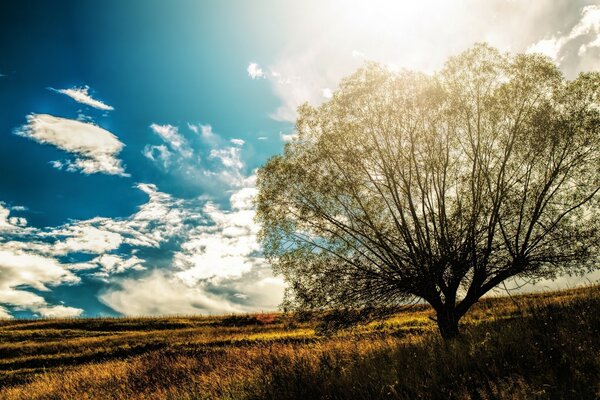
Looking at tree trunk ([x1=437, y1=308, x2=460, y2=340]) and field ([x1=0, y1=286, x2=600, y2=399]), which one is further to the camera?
tree trunk ([x1=437, y1=308, x2=460, y2=340])

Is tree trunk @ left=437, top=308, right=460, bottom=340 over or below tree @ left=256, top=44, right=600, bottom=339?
below

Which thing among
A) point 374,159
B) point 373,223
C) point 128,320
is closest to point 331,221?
point 373,223

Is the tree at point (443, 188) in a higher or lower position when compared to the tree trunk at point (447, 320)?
higher

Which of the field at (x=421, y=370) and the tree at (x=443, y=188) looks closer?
the field at (x=421, y=370)

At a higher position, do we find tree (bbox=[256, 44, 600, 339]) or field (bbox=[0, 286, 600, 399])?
tree (bbox=[256, 44, 600, 339])

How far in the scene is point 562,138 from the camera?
15773 millimetres

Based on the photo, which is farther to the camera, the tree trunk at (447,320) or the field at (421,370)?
the tree trunk at (447,320)

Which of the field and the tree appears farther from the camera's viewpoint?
the tree

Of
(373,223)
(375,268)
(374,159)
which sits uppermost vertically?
(374,159)

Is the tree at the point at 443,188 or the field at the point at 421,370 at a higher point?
the tree at the point at 443,188

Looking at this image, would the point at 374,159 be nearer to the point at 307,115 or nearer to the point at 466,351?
the point at 307,115

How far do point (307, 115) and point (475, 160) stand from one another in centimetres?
776

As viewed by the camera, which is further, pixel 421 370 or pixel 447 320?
pixel 447 320

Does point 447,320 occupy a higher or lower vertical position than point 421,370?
higher
